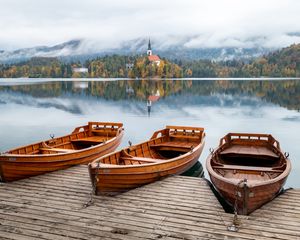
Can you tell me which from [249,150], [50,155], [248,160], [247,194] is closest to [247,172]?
[247,194]

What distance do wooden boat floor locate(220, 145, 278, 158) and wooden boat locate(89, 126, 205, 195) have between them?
1406mm

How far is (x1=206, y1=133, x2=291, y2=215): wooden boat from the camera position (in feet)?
31.0

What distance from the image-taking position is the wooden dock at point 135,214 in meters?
8.30

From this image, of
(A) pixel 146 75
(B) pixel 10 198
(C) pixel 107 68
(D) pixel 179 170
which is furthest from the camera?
(C) pixel 107 68

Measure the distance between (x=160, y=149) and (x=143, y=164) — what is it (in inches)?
186

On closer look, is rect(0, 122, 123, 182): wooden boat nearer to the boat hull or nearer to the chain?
the chain

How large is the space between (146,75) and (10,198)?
145903 mm

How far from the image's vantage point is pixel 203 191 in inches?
444

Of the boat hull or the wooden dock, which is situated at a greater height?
the boat hull

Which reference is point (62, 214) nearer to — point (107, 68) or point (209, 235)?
point (209, 235)

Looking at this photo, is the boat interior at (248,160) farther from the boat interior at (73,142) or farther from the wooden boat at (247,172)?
the boat interior at (73,142)

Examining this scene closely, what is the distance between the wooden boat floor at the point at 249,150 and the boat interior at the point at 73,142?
5809 millimetres

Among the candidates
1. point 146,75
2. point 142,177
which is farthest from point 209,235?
point 146,75

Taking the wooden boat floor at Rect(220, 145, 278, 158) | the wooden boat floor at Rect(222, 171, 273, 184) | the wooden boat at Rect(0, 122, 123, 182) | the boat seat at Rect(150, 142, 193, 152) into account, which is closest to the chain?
the wooden boat at Rect(0, 122, 123, 182)
